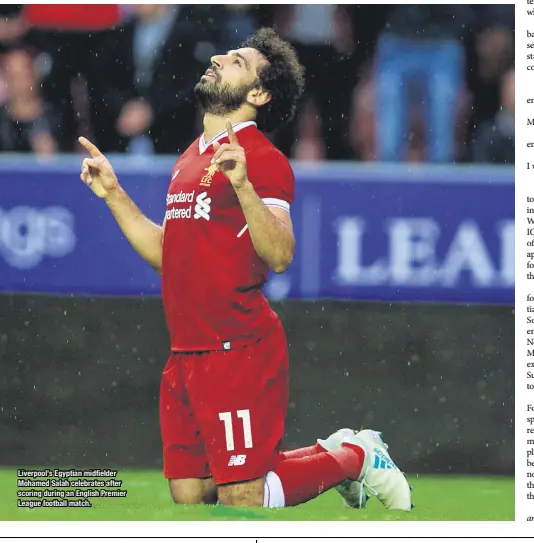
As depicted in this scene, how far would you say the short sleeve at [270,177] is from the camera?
5469 millimetres

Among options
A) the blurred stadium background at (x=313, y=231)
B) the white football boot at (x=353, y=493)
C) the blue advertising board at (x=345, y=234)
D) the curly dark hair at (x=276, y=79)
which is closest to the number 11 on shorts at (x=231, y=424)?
the white football boot at (x=353, y=493)

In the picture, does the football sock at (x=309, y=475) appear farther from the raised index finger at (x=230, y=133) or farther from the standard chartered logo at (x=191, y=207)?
the raised index finger at (x=230, y=133)

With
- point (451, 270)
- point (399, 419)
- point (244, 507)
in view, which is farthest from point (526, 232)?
point (244, 507)

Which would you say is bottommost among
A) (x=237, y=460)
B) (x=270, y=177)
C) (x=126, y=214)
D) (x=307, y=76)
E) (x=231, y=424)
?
(x=237, y=460)

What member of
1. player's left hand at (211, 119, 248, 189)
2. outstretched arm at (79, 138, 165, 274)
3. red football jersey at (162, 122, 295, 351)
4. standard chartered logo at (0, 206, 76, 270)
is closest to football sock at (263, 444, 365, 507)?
red football jersey at (162, 122, 295, 351)

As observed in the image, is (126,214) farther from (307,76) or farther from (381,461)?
(307,76)

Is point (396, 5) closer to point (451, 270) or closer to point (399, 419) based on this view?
point (451, 270)

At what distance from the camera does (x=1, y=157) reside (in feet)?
25.2

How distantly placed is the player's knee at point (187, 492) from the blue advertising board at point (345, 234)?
220 centimetres

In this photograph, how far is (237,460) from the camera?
18.3 feet

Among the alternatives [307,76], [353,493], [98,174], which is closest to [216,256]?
[98,174]

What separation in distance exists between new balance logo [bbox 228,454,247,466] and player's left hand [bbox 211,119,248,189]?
1.12 meters

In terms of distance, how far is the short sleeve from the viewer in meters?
5.47

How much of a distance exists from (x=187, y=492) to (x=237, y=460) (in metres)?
0.30
